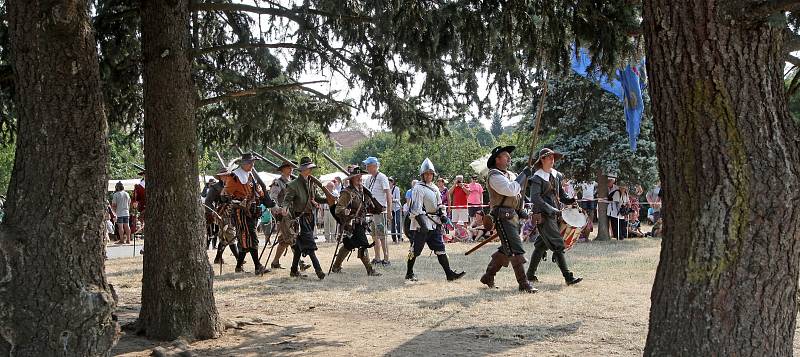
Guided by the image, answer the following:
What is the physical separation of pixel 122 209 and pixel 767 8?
68.1ft

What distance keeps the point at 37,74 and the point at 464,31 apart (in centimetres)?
344

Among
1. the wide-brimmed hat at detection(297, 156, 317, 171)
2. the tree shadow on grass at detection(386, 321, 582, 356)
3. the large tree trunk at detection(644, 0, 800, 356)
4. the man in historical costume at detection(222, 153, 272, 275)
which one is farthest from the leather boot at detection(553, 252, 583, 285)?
the large tree trunk at detection(644, 0, 800, 356)

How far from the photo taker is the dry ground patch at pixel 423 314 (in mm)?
6391

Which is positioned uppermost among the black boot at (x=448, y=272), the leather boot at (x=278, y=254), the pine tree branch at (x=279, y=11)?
the pine tree branch at (x=279, y=11)

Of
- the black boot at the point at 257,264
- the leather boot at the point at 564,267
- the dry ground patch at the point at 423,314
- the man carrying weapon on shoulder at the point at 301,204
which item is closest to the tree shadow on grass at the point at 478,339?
the dry ground patch at the point at 423,314

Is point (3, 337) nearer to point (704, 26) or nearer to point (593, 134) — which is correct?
point (704, 26)

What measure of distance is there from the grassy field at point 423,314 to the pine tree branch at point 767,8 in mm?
3057

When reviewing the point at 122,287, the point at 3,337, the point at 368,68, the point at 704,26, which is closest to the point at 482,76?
the point at 368,68

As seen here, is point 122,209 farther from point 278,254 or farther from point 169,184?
point 169,184

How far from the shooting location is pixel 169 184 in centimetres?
654

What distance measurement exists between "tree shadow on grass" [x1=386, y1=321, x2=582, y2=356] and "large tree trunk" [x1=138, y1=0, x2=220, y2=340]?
5.89 ft

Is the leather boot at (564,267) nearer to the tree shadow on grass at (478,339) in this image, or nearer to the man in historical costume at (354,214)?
the tree shadow on grass at (478,339)

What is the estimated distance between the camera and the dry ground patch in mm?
6391

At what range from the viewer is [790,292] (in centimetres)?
379
